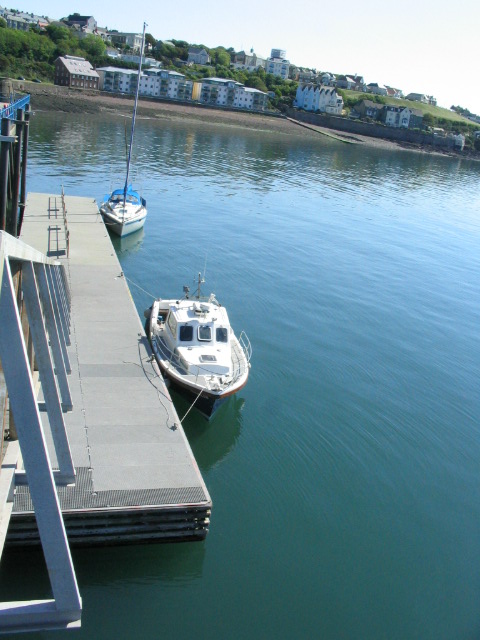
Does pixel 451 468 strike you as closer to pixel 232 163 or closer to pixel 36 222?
pixel 36 222

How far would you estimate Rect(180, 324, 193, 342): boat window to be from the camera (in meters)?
21.8

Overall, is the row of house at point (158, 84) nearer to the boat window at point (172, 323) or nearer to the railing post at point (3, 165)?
the boat window at point (172, 323)

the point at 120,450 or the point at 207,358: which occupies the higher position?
the point at 207,358

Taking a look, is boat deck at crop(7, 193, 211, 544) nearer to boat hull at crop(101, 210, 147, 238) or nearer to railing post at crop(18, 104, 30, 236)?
railing post at crop(18, 104, 30, 236)

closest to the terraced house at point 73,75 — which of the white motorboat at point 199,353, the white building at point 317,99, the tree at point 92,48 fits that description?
the tree at point 92,48

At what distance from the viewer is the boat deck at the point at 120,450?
13328 mm

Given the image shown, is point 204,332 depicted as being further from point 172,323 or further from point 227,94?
point 227,94

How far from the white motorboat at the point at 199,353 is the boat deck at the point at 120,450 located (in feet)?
2.97

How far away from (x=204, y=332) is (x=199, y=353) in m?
1.01

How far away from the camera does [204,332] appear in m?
22.0

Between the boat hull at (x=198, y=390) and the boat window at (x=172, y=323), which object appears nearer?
the boat hull at (x=198, y=390)

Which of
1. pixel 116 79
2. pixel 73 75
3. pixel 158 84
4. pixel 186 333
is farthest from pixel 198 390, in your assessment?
pixel 158 84

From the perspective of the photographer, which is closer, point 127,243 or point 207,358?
point 207,358

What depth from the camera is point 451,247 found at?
2163 inches
